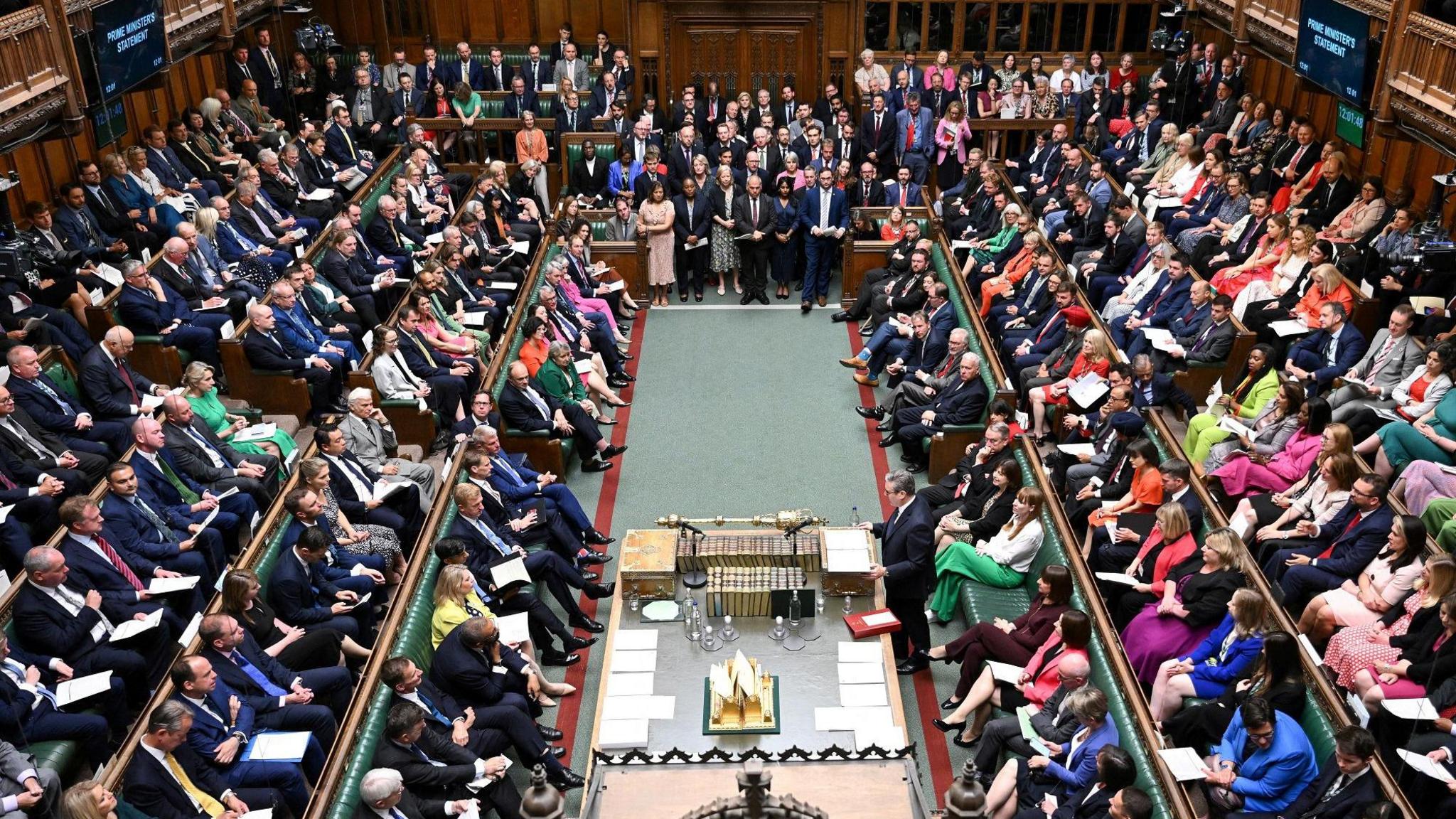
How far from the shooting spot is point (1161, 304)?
9453mm

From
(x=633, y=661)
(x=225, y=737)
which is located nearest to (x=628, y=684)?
(x=633, y=661)

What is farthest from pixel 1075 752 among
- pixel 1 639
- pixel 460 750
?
pixel 1 639

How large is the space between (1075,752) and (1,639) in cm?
468

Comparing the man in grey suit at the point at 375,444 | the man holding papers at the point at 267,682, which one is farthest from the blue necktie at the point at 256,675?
the man in grey suit at the point at 375,444

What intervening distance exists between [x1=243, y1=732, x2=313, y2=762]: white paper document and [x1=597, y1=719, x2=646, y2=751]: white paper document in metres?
1.33

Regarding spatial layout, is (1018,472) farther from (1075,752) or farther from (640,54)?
(640,54)

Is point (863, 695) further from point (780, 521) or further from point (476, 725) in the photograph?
point (476, 725)

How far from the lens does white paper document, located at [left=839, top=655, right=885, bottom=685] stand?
6035 millimetres

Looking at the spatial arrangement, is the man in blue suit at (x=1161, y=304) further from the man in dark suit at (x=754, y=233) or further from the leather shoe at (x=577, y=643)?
the leather shoe at (x=577, y=643)

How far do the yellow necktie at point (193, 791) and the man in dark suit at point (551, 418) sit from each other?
390cm

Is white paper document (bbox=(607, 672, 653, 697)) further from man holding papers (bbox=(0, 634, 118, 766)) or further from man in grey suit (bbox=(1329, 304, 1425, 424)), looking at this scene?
man in grey suit (bbox=(1329, 304, 1425, 424))

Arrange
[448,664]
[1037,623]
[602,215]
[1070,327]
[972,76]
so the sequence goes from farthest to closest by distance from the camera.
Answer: [972,76]
[602,215]
[1070,327]
[1037,623]
[448,664]

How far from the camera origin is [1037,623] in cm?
620

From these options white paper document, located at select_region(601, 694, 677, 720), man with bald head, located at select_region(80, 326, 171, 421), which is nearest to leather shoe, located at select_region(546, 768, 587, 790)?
white paper document, located at select_region(601, 694, 677, 720)
